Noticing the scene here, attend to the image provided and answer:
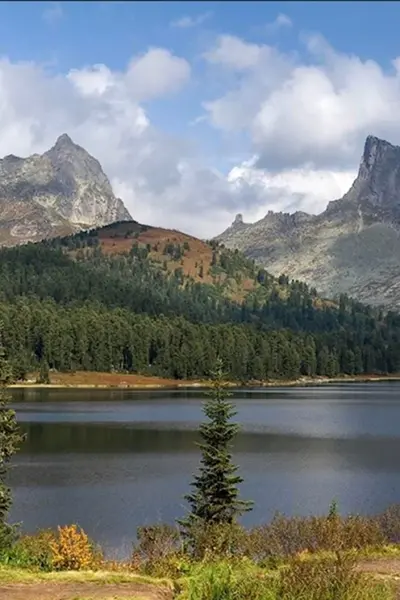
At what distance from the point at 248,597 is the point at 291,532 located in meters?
13.3

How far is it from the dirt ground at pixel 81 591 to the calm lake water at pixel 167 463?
1977 centimetres

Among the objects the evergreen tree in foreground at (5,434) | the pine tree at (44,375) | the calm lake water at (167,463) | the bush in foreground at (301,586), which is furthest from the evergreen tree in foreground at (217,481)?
the pine tree at (44,375)

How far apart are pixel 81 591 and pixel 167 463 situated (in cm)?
5221

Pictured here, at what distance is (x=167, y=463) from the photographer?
68.0 m

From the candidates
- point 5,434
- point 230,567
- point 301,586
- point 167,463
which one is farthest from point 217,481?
point 167,463

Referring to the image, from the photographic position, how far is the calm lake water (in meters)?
48.2

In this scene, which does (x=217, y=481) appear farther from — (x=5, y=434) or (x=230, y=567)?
(x=230, y=567)

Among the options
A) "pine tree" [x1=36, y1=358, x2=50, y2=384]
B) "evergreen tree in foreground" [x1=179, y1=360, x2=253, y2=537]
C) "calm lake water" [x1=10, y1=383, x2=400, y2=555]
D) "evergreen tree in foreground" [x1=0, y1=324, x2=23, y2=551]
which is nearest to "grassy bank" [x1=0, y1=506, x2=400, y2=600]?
"evergreen tree in foreground" [x1=179, y1=360, x2=253, y2=537]

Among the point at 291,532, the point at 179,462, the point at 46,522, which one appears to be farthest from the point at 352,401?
the point at 291,532

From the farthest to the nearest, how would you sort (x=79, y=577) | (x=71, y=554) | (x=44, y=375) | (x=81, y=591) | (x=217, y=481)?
(x=44, y=375)
(x=217, y=481)
(x=71, y=554)
(x=79, y=577)
(x=81, y=591)

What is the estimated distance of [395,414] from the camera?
122938 millimetres

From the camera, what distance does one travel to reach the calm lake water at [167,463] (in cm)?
4818

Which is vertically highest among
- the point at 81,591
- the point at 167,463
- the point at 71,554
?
the point at 81,591

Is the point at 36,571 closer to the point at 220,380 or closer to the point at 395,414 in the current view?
the point at 220,380
